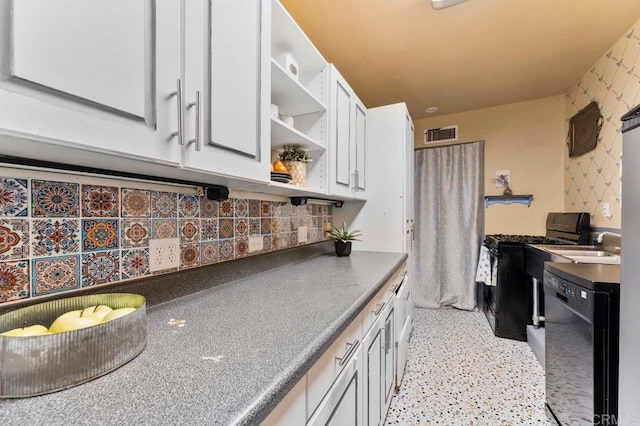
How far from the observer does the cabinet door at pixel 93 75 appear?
43 cm

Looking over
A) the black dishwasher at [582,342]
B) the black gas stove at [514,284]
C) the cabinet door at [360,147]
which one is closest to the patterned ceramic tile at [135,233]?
the cabinet door at [360,147]

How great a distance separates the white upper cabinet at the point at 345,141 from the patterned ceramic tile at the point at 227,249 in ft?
2.08

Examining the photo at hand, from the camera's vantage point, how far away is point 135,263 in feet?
2.94

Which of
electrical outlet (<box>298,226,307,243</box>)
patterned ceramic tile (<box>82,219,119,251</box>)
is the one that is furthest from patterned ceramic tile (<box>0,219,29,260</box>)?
electrical outlet (<box>298,226,307,243</box>)

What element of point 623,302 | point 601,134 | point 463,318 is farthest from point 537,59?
point 463,318

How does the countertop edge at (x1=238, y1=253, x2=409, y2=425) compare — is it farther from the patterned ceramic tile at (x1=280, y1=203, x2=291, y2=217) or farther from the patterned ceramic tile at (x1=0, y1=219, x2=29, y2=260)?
the patterned ceramic tile at (x1=280, y1=203, x2=291, y2=217)

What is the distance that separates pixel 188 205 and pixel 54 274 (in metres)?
0.45

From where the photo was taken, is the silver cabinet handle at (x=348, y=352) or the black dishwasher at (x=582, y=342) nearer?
the silver cabinet handle at (x=348, y=352)

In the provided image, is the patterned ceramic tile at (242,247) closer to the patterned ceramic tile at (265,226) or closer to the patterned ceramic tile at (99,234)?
the patterned ceramic tile at (265,226)

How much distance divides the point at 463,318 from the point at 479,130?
215 cm

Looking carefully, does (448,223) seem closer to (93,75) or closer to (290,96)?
(290,96)

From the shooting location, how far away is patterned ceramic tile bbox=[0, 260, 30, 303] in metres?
0.64

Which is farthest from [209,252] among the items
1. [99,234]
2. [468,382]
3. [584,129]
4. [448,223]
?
[584,129]

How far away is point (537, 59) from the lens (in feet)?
7.21
